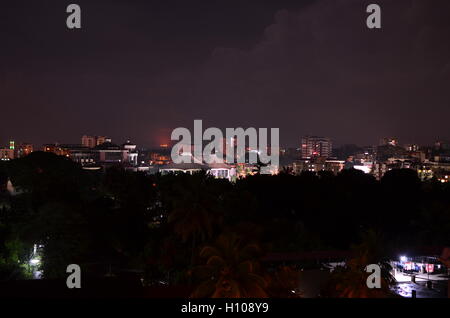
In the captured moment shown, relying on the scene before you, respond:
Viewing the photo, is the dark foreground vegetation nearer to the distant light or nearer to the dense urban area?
the dense urban area

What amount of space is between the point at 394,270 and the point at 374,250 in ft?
33.6

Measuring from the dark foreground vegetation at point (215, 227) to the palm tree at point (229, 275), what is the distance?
0.14ft

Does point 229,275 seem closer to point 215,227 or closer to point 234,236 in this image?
point 234,236

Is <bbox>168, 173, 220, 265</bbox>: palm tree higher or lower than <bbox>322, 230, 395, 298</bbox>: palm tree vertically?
higher

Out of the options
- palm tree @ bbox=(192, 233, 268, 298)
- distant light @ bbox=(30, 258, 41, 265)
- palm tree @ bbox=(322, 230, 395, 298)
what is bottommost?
distant light @ bbox=(30, 258, 41, 265)

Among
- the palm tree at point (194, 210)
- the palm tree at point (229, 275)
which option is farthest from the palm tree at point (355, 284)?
the palm tree at point (194, 210)

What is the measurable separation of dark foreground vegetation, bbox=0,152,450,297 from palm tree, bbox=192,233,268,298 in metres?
0.04

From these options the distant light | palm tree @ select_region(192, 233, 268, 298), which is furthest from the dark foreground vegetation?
the distant light

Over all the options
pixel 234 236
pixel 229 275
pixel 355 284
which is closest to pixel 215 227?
pixel 234 236

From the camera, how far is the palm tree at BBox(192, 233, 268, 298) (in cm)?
1756

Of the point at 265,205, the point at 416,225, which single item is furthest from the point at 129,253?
the point at 416,225

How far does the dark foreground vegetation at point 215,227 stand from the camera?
2192 cm

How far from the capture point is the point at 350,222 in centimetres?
4997

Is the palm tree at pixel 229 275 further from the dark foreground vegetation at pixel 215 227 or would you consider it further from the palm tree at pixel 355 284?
the palm tree at pixel 355 284
